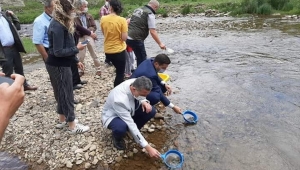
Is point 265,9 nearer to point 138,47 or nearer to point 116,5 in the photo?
point 138,47

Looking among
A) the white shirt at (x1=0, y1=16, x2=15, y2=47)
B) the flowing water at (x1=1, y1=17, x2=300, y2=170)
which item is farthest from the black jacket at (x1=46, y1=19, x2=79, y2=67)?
the white shirt at (x1=0, y1=16, x2=15, y2=47)

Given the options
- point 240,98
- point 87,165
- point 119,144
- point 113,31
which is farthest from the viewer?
point 240,98

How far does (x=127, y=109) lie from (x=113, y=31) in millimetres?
2260

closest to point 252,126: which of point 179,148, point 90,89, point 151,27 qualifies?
point 179,148

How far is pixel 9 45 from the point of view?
5.93m

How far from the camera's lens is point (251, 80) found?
7.37 metres

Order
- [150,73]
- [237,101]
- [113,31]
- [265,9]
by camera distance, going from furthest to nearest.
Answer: [265,9]
[237,101]
[113,31]
[150,73]

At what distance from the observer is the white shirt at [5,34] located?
5730mm

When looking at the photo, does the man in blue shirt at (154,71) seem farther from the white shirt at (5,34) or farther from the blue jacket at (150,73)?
the white shirt at (5,34)

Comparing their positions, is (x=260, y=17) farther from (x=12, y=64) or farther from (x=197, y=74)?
(x=12, y=64)

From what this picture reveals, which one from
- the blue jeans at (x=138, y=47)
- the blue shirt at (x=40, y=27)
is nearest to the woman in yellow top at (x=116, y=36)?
the blue jeans at (x=138, y=47)

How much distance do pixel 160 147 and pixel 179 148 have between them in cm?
31

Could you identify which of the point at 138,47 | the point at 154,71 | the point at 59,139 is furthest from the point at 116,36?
the point at 59,139

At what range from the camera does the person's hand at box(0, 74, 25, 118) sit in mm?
1469
